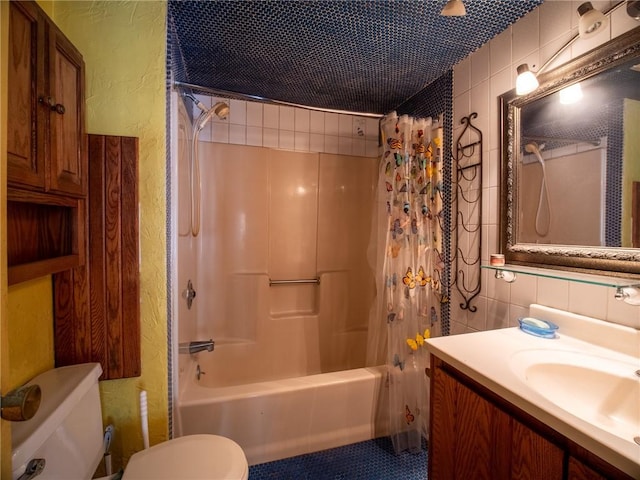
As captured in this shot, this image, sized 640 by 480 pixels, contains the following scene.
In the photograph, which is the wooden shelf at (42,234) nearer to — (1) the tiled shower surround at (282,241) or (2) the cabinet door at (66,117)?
(2) the cabinet door at (66,117)

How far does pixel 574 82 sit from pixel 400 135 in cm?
73

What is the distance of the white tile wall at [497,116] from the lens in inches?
35.8

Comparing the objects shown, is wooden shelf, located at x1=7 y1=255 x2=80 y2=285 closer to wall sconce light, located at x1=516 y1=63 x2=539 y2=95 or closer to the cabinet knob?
the cabinet knob

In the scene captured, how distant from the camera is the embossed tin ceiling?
1.14 m

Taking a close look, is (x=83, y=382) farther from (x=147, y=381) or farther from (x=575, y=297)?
(x=575, y=297)

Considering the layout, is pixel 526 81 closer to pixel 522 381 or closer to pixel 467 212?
pixel 467 212

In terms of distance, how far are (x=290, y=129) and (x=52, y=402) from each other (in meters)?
1.97

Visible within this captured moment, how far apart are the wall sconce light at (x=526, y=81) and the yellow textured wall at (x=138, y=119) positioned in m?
1.41

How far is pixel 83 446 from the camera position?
84 cm

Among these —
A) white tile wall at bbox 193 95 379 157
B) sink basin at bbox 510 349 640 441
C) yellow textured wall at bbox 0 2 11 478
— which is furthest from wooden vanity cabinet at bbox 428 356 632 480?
white tile wall at bbox 193 95 379 157

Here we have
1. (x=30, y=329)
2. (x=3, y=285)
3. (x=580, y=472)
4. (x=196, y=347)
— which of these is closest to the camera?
(x=3, y=285)

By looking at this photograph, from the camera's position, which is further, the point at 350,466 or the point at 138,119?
the point at 350,466

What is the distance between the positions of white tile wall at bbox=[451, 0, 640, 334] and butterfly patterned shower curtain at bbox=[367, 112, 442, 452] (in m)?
0.18

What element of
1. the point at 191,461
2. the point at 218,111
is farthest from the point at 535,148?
the point at 191,461
